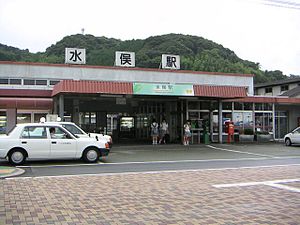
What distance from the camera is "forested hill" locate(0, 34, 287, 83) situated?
4850cm

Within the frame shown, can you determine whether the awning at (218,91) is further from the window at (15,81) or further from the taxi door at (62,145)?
the window at (15,81)

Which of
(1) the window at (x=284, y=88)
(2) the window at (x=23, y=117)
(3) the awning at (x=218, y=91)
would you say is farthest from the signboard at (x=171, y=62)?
(1) the window at (x=284, y=88)

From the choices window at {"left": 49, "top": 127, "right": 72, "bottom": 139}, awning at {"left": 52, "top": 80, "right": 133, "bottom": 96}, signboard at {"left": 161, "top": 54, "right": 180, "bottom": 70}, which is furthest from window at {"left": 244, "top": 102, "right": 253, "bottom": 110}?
window at {"left": 49, "top": 127, "right": 72, "bottom": 139}

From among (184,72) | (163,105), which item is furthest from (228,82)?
(163,105)

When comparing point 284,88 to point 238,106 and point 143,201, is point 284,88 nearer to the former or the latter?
point 238,106

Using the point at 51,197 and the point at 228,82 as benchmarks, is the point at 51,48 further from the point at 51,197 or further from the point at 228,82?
the point at 51,197

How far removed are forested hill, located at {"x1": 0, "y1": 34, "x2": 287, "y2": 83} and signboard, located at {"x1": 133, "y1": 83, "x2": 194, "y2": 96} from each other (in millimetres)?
25275

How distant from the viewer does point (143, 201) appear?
7648mm

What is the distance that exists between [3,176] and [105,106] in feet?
68.1

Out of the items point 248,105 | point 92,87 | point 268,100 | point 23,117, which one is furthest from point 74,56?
point 268,100

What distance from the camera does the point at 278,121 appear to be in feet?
106

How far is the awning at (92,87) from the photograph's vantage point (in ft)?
64.9

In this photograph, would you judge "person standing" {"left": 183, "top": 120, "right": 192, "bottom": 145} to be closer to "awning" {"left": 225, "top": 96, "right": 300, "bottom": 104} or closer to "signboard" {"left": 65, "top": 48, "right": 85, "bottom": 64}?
"awning" {"left": 225, "top": 96, "right": 300, "bottom": 104}

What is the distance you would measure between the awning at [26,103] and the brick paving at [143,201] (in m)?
18.4
